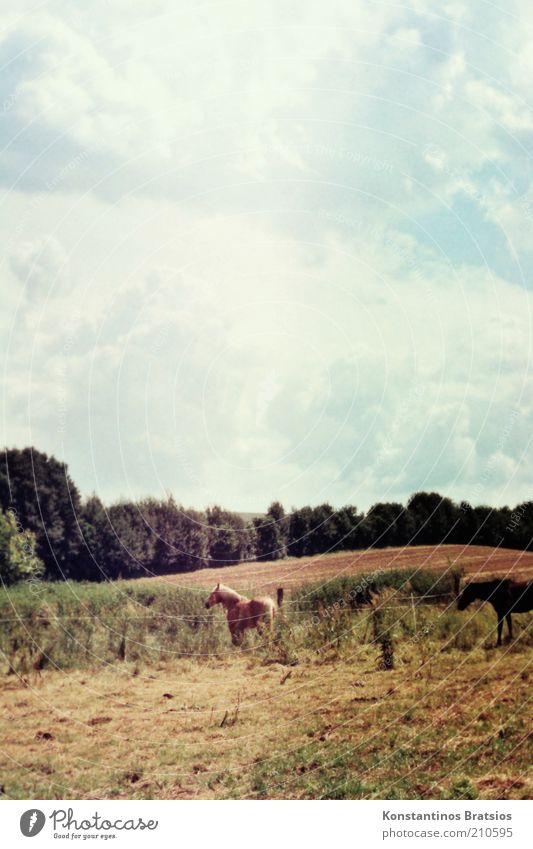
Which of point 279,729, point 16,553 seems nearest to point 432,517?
point 279,729

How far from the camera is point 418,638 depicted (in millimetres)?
18391

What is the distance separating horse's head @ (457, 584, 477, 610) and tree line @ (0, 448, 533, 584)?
110cm

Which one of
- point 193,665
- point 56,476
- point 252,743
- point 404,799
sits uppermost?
point 56,476

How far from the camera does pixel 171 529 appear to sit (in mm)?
20594

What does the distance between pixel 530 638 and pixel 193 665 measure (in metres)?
7.49

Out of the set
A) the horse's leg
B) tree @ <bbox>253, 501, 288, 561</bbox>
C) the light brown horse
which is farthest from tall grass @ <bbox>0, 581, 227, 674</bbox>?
the horse's leg

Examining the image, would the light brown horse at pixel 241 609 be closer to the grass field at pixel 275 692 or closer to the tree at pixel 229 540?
the grass field at pixel 275 692

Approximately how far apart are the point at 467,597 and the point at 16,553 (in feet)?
34.9

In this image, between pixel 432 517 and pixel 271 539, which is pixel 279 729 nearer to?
pixel 271 539

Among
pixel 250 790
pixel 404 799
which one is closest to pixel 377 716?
pixel 404 799

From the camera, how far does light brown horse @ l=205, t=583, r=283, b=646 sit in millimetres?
19609

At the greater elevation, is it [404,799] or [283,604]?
[283,604]

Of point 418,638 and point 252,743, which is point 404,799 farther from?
point 418,638
